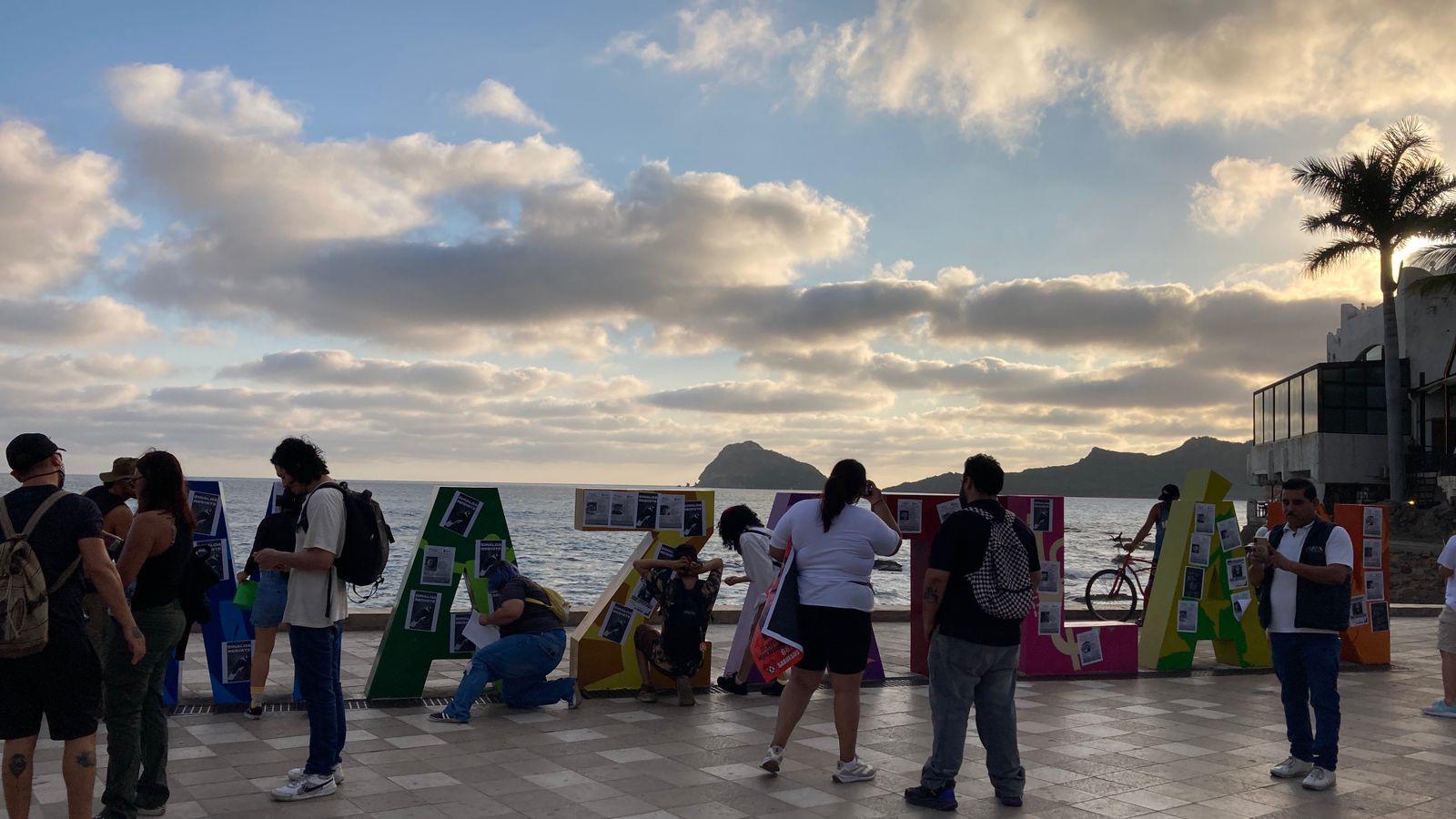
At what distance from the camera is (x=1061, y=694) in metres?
9.23

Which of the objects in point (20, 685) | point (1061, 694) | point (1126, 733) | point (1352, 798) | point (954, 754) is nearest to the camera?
point (20, 685)

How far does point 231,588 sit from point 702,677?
144 inches

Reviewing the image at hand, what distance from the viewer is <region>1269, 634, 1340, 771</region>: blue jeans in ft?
20.6

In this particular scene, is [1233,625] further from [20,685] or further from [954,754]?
[20,685]

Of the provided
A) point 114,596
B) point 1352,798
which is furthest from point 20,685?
point 1352,798

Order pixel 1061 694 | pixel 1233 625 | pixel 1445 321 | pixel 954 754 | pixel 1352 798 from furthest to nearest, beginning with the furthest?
pixel 1445 321, pixel 1233 625, pixel 1061 694, pixel 1352 798, pixel 954 754

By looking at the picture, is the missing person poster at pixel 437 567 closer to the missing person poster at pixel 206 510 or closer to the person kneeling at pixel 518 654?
the person kneeling at pixel 518 654

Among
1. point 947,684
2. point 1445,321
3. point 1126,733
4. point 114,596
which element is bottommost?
point 1126,733

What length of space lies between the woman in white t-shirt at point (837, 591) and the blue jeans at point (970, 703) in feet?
1.47

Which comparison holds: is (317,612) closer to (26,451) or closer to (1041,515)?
(26,451)

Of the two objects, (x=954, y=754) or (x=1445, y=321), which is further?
(x=1445, y=321)

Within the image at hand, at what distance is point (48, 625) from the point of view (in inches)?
168

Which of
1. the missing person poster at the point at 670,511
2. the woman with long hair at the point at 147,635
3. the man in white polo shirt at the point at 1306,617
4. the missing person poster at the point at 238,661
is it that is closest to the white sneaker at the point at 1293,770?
the man in white polo shirt at the point at 1306,617

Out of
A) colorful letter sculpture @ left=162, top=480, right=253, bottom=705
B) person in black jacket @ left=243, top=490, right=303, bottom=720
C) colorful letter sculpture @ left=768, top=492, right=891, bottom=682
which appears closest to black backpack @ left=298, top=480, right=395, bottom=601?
person in black jacket @ left=243, top=490, right=303, bottom=720
